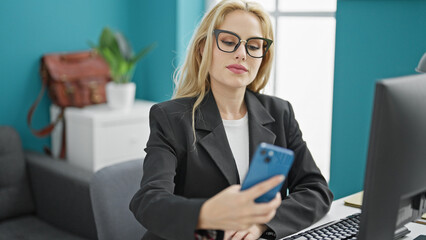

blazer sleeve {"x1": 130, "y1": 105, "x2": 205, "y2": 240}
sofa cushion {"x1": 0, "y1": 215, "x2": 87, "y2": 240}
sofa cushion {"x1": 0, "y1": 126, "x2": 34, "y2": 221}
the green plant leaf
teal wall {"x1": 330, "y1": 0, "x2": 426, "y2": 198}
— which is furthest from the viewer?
the green plant leaf

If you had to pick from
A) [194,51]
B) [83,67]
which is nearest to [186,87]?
[194,51]

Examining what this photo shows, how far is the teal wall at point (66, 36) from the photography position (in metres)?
3.25

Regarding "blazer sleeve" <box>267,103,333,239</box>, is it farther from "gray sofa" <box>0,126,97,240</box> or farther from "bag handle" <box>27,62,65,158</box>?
"bag handle" <box>27,62,65,158</box>

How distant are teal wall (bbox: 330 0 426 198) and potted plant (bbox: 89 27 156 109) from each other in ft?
4.72

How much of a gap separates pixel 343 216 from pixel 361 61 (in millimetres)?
832

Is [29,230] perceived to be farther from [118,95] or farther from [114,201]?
[114,201]

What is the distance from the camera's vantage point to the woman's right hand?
1038mm

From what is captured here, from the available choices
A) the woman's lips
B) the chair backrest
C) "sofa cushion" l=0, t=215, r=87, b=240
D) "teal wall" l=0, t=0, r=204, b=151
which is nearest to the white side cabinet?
"teal wall" l=0, t=0, r=204, b=151

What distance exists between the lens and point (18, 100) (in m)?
3.31

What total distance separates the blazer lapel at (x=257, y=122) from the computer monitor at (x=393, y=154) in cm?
56

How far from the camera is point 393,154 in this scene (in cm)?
107

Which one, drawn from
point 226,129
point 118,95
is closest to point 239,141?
point 226,129

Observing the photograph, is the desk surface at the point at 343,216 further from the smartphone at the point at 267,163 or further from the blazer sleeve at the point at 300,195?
the smartphone at the point at 267,163

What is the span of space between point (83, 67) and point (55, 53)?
0.62 feet
